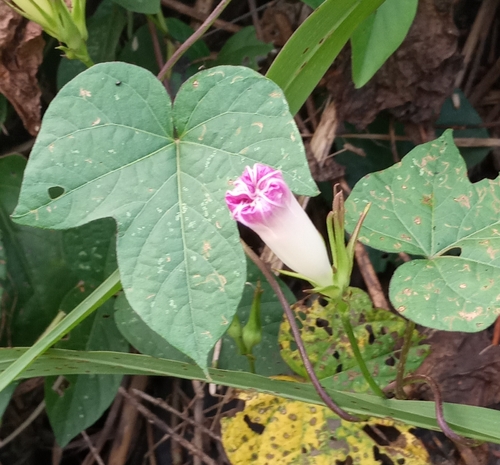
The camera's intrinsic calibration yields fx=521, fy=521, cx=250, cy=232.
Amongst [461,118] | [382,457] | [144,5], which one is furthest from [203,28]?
[382,457]

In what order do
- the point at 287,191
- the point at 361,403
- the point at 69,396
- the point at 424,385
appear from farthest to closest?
the point at 69,396 < the point at 424,385 < the point at 361,403 < the point at 287,191

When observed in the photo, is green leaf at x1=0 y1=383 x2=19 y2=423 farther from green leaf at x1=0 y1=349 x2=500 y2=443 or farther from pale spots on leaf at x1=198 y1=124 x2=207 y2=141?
pale spots on leaf at x1=198 y1=124 x2=207 y2=141

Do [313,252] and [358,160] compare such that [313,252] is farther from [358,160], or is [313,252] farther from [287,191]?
[358,160]

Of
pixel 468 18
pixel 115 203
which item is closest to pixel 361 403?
pixel 115 203

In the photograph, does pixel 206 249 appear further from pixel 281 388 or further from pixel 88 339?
pixel 88 339

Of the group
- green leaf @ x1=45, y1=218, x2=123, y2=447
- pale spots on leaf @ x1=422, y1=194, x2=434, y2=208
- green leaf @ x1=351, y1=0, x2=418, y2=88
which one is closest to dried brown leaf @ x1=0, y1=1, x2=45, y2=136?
green leaf @ x1=45, y1=218, x2=123, y2=447

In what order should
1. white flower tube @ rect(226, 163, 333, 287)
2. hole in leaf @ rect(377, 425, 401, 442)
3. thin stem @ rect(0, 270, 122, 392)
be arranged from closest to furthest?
1. white flower tube @ rect(226, 163, 333, 287)
2. thin stem @ rect(0, 270, 122, 392)
3. hole in leaf @ rect(377, 425, 401, 442)
